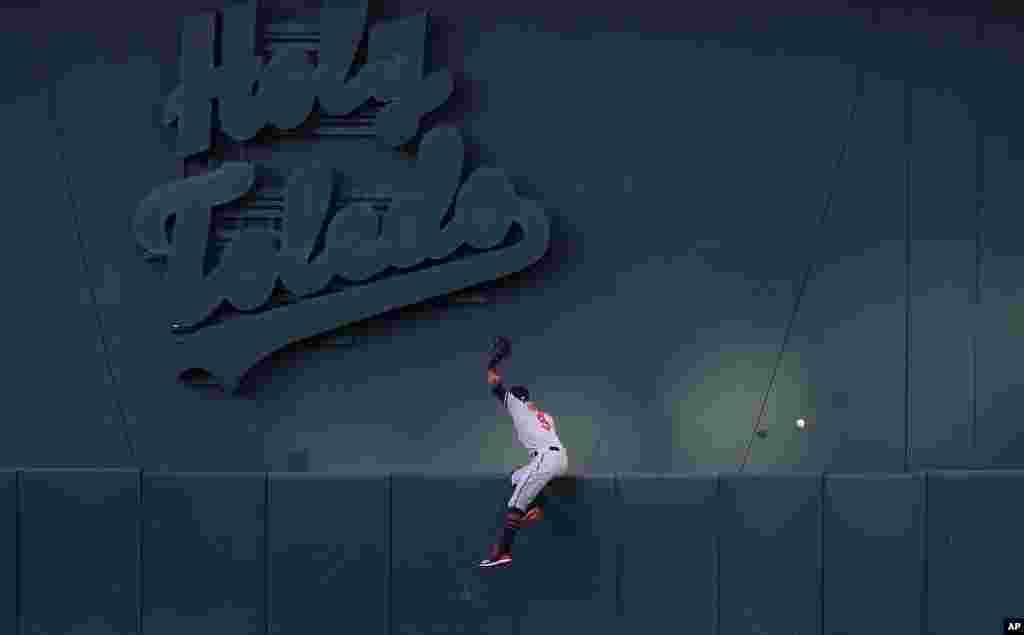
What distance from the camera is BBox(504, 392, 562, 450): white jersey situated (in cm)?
1063

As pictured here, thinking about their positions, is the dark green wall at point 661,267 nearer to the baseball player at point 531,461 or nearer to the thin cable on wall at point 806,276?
the thin cable on wall at point 806,276

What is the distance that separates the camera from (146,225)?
11.2 m

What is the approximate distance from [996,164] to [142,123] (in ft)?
21.1

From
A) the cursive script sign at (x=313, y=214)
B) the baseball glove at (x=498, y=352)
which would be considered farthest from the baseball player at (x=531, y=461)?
the cursive script sign at (x=313, y=214)

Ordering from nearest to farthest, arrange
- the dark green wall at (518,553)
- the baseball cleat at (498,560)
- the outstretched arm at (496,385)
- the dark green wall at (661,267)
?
the baseball cleat at (498,560)
the outstretched arm at (496,385)
the dark green wall at (518,553)
the dark green wall at (661,267)

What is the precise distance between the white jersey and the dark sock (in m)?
0.47

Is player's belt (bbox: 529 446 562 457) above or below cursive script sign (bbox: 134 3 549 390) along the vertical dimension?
below

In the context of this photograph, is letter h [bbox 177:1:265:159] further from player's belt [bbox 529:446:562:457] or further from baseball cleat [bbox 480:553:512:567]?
baseball cleat [bbox 480:553:512:567]

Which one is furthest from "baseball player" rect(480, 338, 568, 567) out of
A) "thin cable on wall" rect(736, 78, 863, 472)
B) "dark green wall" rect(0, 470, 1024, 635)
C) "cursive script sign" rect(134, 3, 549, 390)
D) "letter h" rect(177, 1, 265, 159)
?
"letter h" rect(177, 1, 265, 159)

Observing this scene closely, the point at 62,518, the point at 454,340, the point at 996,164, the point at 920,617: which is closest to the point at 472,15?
the point at 454,340

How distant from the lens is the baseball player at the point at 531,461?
418 inches

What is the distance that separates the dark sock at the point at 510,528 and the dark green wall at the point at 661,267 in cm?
84

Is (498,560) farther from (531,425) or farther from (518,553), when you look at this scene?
(531,425)

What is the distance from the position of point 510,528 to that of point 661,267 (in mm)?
2326
